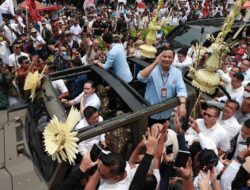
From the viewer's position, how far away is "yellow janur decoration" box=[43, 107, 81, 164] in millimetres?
2549

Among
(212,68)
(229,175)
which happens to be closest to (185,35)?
(212,68)

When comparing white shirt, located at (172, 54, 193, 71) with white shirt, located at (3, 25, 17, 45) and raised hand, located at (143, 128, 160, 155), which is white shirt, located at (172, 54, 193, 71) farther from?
white shirt, located at (3, 25, 17, 45)

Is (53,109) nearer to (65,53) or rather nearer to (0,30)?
(65,53)

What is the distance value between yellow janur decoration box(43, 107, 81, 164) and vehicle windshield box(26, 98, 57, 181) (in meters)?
0.27

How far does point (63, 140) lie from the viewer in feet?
8.39

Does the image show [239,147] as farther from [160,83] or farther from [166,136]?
[166,136]

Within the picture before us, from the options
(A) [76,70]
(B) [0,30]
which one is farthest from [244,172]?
(B) [0,30]

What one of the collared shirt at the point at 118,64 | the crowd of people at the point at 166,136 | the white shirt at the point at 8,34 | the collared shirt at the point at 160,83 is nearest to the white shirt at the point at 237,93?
the crowd of people at the point at 166,136

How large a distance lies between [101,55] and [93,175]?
14.5 feet

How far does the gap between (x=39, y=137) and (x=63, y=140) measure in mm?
703

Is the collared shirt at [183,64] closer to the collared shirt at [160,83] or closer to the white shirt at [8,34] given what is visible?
the collared shirt at [160,83]

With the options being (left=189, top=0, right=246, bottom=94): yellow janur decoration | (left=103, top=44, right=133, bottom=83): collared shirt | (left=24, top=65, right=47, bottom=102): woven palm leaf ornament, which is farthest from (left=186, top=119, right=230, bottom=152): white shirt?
(left=24, top=65, right=47, bottom=102): woven palm leaf ornament

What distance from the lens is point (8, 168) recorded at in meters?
2.99

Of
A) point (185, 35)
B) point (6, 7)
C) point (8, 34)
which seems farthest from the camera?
point (8, 34)
